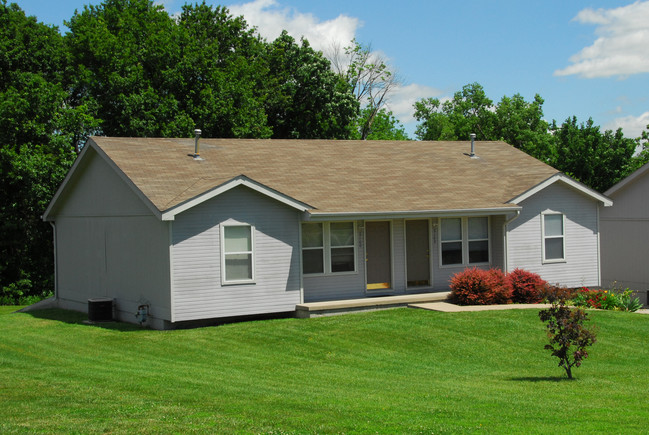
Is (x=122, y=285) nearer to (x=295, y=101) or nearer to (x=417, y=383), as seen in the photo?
(x=417, y=383)

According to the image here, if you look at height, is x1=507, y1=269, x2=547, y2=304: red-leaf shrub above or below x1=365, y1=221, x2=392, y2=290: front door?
below

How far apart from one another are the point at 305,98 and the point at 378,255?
21928 millimetres

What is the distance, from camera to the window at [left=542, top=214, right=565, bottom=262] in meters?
23.4

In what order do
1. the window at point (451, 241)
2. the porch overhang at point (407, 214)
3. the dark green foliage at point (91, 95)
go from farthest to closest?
the dark green foliage at point (91, 95) < the window at point (451, 241) < the porch overhang at point (407, 214)

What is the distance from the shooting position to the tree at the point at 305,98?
4141cm

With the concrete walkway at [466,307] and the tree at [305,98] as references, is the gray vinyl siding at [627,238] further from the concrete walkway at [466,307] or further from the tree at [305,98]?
the tree at [305,98]

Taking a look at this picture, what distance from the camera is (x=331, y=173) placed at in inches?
912

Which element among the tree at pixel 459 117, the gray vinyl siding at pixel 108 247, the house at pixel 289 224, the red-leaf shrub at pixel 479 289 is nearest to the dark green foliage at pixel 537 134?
the tree at pixel 459 117

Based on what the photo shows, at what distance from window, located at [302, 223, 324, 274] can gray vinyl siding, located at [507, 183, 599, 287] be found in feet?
20.1

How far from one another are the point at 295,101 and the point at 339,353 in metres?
28.9

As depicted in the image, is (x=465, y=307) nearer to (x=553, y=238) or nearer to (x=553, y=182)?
(x=553, y=238)

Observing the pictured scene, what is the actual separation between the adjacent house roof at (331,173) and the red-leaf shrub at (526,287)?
2.08 m

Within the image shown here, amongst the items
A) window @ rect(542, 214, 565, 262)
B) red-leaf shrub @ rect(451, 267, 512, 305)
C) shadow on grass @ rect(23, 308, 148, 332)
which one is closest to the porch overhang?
window @ rect(542, 214, 565, 262)

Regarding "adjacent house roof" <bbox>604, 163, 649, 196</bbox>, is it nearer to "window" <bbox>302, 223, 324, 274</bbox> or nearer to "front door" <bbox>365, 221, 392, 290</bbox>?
"front door" <bbox>365, 221, 392, 290</bbox>
